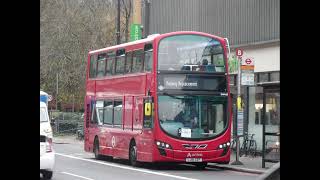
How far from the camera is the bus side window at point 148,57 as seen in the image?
21311 mm

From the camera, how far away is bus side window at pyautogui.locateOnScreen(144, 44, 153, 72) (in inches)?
839

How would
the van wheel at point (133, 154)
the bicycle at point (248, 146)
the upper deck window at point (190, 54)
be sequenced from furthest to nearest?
1. the bicycle at point (248, 146)
2. the van wheel at point (133, 154)
3. the upper deck window at point (190, 54)

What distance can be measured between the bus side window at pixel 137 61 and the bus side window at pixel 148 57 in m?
0.37

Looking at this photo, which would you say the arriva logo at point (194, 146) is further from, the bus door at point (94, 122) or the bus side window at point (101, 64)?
the bus side window at point (101, 64)

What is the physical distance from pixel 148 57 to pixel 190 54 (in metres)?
1.32

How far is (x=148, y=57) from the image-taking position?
21609 mm

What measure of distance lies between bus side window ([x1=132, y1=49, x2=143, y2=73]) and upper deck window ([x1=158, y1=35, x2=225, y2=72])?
1.36m

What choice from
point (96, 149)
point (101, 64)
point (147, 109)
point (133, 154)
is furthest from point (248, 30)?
point (147, 109)

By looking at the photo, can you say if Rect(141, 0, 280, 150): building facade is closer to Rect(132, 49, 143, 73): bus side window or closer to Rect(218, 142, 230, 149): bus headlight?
Rect(218, 142, 230, 149): bus headlight

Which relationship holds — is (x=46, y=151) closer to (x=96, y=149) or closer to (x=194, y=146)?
(x=194, y=146)

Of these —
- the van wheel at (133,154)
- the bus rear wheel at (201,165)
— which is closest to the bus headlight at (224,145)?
the bus rear wheel at (201,165)
